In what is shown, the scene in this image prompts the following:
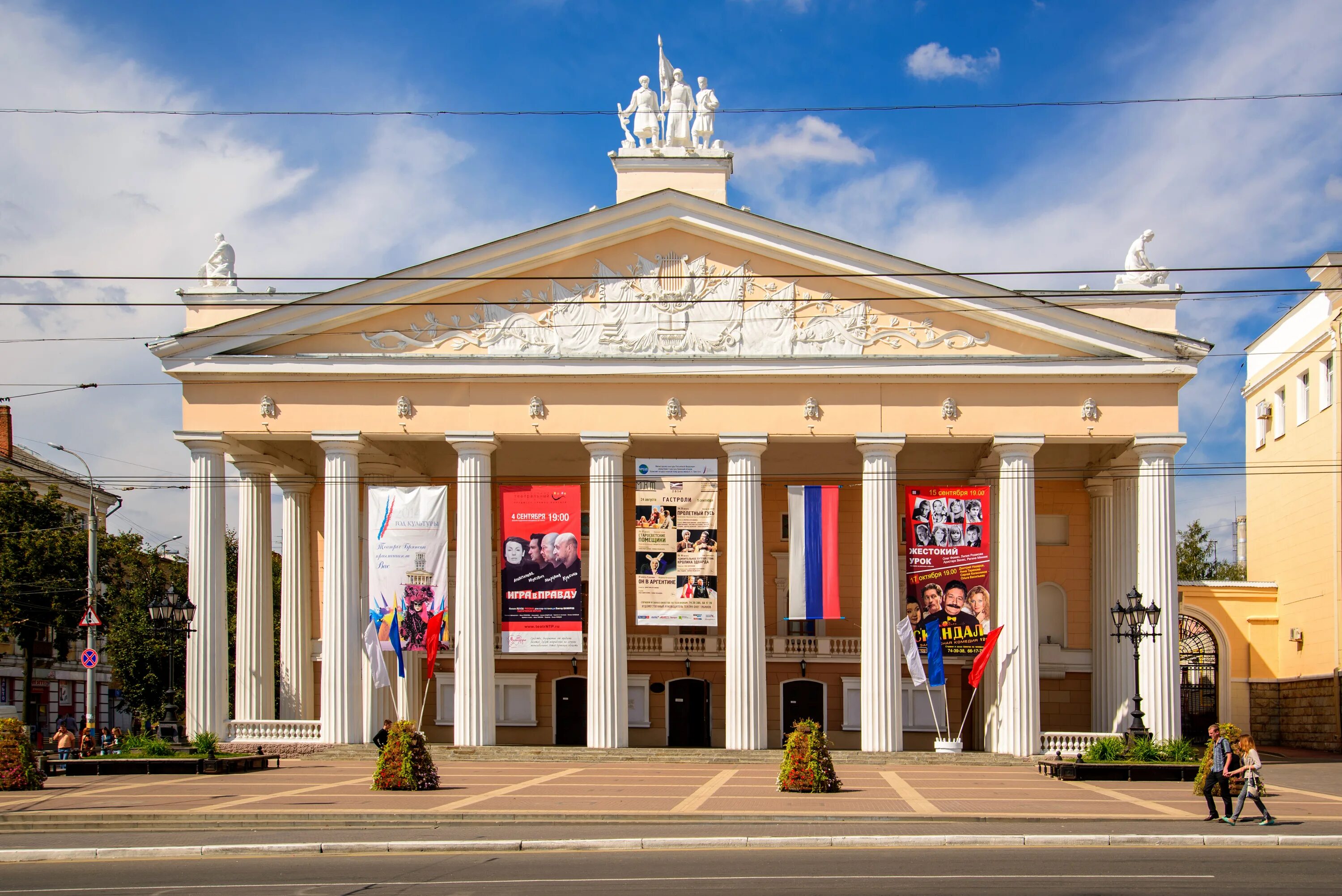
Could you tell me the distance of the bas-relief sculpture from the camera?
122ft

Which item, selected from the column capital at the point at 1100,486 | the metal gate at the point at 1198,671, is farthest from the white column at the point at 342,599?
the metal gate at the point at 1198,671

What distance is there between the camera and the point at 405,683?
4019cm

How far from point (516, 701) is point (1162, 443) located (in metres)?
20.3

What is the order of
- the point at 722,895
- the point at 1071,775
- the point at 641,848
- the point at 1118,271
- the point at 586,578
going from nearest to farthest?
1. the point at 722,895
2. the point at 641,848
3. the point at 1118,271
4. the point at 1071,775
5. the point at 586,578

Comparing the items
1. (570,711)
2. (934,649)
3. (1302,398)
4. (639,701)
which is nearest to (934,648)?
(934,649)

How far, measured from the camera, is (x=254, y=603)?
3862 cm

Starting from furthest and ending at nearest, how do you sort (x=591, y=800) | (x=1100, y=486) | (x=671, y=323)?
(x=1100, y=486)
(x=671, y=323)
(x=591, y=800)

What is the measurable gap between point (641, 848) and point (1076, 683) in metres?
26.4

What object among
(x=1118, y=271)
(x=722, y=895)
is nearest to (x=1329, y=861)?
(x=722, y=895)

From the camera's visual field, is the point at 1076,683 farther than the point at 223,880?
Yes

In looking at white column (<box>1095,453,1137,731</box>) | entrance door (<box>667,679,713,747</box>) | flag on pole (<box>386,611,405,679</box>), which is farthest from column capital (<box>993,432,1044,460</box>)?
flag on pole (<box>386,611,405,679</box>)

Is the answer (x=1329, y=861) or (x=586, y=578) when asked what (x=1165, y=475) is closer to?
(x=586, y=578)

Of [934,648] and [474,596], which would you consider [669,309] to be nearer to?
[474,596]

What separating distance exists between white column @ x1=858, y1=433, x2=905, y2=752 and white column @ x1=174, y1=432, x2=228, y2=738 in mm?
16981
